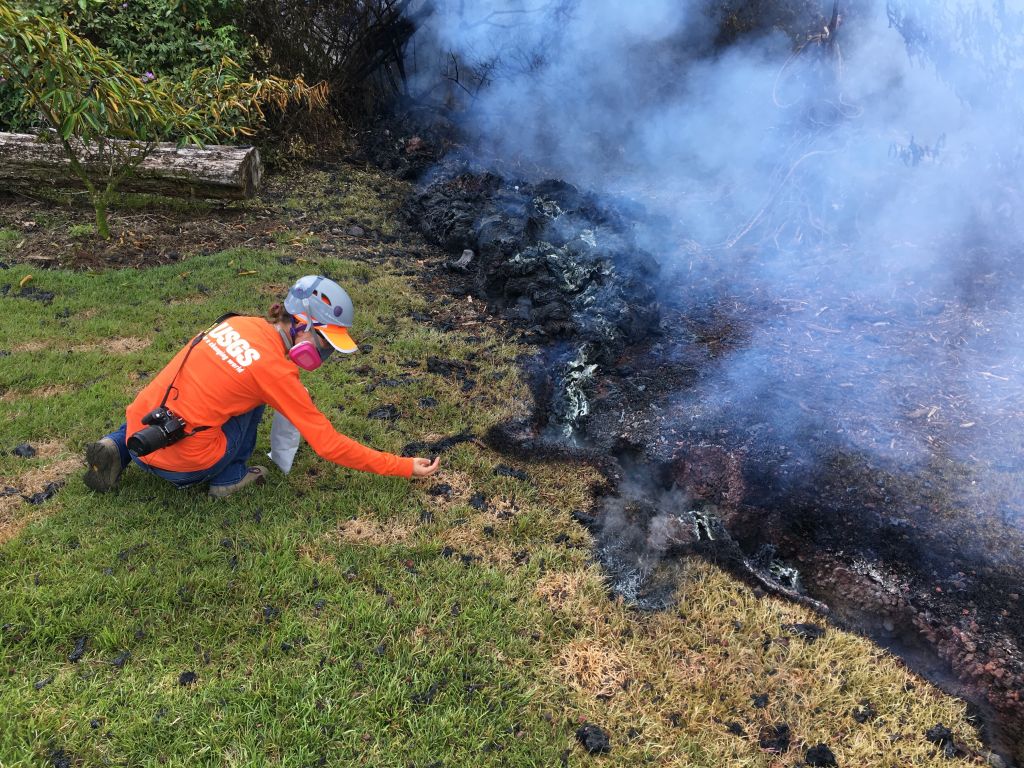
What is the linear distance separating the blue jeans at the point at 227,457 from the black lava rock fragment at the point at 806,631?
2.76m

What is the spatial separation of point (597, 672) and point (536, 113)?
7.79m

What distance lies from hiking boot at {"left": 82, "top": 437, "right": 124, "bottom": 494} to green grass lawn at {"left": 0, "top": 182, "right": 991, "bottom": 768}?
3.7 inches

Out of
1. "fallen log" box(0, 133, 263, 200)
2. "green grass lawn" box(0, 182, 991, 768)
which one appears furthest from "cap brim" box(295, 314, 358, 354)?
"fallen log" box(0, 133, 263, 200)

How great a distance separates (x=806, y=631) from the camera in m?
2.78

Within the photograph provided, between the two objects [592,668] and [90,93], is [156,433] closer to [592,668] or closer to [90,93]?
[592,668]

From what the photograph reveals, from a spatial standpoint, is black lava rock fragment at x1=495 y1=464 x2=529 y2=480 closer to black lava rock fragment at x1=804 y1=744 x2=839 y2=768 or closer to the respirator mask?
the respirator mask

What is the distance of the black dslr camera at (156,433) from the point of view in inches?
106

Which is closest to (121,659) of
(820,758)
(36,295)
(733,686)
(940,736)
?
(733,686)

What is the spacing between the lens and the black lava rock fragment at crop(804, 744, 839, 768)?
2326mm

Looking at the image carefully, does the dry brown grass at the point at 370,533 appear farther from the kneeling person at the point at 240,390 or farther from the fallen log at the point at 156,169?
the fallen log at the point at 156,169

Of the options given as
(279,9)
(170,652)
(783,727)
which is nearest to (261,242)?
(279,9)

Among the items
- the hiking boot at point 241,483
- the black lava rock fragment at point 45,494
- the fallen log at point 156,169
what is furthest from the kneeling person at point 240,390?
the fallen log at point 156,169

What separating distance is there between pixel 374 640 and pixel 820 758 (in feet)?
5.93

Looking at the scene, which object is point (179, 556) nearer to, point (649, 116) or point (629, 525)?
point (629, 525)
